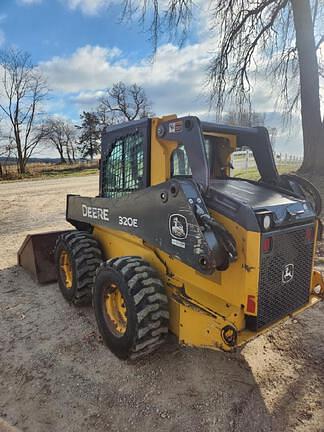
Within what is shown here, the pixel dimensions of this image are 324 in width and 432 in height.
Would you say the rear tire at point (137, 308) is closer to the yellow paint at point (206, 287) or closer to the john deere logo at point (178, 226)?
the yellow paint at point (206, 287)

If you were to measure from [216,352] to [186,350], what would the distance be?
0.29m

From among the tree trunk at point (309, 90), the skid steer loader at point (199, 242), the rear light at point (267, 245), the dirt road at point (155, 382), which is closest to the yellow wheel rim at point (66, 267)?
the dirt road at point (155, 382)

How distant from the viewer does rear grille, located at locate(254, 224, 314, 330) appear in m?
2.69

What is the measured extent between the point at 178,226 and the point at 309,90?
34.9ft

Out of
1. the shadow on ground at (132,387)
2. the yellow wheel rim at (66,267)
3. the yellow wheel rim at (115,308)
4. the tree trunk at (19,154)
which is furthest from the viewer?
the tree trunk at (19,154)

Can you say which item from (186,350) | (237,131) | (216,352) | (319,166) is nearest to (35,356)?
(186,350)

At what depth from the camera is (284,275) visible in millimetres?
2848

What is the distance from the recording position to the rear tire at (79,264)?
4098mm

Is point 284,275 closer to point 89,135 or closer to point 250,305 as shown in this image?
point 250,305

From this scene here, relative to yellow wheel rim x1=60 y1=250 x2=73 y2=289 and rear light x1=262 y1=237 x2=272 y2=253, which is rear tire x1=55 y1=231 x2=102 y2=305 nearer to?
yellow wheel rim x1=60 y1=250 x2=73 y2=289

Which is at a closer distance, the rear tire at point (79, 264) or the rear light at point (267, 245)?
the rear light at point (267, 245)

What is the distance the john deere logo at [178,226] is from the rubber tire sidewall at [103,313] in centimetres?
66

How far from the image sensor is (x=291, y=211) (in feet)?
9.41

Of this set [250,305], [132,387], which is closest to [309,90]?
[250,305]
